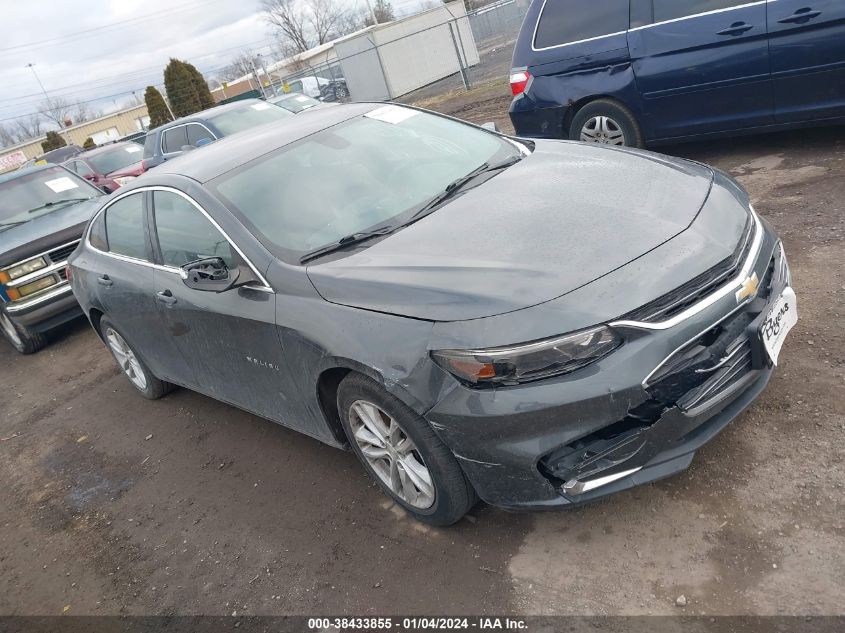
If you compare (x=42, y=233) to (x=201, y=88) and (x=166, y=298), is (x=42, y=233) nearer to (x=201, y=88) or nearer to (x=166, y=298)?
(x=166, y=298)

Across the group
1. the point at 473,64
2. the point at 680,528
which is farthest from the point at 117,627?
the point at 473,64

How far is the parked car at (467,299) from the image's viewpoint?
2365mm

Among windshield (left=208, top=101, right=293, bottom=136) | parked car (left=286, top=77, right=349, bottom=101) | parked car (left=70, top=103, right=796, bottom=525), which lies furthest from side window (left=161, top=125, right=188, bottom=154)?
parked car (left=286, top=77, right=349, bottom=101)

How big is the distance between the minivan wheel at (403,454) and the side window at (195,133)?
8.80m

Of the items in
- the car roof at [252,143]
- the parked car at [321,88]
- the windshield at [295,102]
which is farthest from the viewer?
the parked car at [321,88]

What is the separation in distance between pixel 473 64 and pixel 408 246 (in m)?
22.8

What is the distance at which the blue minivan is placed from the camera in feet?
17.0

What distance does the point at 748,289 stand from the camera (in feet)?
8.46

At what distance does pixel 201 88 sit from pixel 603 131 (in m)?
35.4

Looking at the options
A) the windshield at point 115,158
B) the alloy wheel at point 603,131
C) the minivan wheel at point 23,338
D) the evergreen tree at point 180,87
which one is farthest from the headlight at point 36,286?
the evergreen tree at point 180,87

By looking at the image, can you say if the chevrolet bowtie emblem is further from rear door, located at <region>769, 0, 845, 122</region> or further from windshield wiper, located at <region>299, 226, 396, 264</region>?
rear door, located at <region>769, 0, 845, 122</region>

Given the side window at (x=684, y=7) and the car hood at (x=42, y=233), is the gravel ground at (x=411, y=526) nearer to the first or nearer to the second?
the side window at (x=684, y=7)

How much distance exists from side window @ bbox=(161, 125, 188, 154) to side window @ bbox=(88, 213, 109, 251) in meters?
7.05

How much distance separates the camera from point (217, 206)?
3.37 metres
